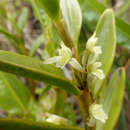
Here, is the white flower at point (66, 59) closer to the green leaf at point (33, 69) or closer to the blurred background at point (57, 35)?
the green leaf at point (33, 69)

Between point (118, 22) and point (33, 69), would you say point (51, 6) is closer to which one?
point (33, 69)

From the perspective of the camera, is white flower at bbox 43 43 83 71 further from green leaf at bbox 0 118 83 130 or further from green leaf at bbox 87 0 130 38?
green leaf at bbox 87 0 130 38

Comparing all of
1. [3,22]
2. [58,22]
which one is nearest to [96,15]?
[58,22]

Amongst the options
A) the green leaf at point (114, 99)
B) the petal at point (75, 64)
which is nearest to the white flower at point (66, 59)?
the petal at point (75, 64)

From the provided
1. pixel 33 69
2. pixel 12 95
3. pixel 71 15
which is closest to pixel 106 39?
pixel 71 15

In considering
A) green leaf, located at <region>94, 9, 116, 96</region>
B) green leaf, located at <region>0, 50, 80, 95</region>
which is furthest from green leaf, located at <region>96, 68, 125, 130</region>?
green leaf, located at <region>0, 50, 80, 95</region>
